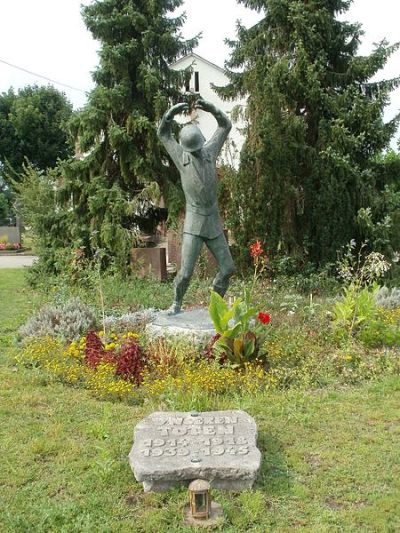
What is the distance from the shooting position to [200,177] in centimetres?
671

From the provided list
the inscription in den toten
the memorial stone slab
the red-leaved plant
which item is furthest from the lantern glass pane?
the red-leaved plant

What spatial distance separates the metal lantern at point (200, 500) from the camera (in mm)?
3354

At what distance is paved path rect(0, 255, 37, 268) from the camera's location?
20797mm

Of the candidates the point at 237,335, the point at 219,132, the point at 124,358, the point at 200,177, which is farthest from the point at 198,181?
the point at 124,358

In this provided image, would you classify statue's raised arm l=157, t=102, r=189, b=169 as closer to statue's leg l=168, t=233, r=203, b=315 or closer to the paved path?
statue's leg l=168, t=233, r=203, b=315

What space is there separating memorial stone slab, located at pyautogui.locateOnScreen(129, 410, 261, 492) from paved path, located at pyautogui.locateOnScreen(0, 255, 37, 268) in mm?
17036

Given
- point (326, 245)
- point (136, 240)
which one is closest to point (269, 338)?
point (326, 245)

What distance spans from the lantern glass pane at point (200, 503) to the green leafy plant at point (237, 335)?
8.58 ft

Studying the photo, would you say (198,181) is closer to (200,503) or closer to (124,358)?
(124,358)

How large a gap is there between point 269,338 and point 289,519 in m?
3.60

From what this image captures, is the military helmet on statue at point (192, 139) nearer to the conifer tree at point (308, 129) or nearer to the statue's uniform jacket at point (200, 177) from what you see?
the statue's uniform jacket at point (200, 177)

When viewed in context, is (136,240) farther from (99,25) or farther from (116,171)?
(99,25)

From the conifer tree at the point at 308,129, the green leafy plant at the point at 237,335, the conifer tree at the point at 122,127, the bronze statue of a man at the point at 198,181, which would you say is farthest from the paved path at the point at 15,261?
the green leafy plant at the point at 237,335

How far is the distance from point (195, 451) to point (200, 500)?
546mm
